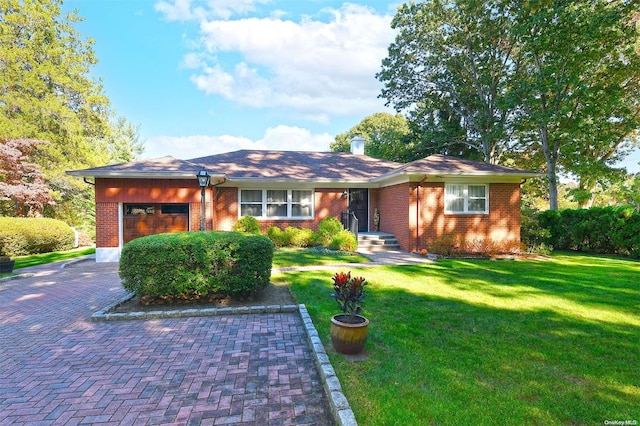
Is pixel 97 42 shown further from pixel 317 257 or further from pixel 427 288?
pixel 427 288

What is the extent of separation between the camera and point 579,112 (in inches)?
593

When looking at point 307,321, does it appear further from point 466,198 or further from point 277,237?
point 466,198

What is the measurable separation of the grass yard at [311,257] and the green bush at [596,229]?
8882 mm

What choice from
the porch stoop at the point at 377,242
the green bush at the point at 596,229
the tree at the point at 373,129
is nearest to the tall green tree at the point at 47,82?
the porch stoop at the point at 377,242

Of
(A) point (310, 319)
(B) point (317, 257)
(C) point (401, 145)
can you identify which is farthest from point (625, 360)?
(C) point (401, 145)

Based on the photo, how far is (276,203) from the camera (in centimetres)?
1402

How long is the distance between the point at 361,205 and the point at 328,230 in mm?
3122

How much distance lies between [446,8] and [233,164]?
49.6ft

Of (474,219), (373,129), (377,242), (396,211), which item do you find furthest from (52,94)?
(373,129)

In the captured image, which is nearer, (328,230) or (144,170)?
(144,170)

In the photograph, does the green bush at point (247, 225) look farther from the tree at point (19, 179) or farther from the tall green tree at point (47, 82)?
the tall green tree at point (47, 82)

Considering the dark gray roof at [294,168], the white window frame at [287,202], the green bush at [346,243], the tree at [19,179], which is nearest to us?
the dark gray roof at [294,168]

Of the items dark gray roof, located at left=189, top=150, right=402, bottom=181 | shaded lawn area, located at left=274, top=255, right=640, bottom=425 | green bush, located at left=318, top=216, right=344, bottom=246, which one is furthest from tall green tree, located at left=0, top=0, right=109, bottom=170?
shaded lawn area, located at left=274, top=255, right=640, bottom=425

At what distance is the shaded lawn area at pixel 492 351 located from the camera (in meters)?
2.66
